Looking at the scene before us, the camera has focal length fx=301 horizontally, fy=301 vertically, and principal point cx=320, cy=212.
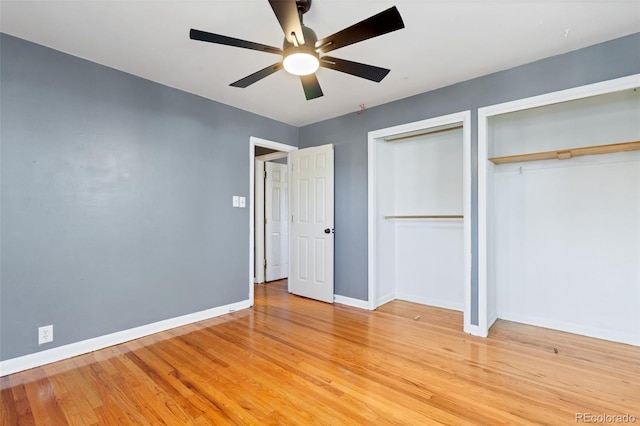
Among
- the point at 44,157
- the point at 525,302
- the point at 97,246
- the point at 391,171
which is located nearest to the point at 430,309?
the point at 525,302

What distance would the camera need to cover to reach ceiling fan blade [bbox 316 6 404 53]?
60.6 inches

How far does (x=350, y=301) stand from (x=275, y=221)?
2.17 metres

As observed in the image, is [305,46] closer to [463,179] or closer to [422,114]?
[422,114]

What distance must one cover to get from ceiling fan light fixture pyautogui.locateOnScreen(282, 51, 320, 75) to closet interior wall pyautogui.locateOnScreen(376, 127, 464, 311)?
2.08 m

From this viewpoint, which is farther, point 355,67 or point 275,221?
point 275,221

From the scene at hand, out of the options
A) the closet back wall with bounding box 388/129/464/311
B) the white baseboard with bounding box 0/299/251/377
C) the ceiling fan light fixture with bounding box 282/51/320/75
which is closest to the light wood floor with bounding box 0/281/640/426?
the white baseboard with bounding box 0/299/251/377

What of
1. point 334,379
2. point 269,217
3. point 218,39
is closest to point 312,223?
point 269,217

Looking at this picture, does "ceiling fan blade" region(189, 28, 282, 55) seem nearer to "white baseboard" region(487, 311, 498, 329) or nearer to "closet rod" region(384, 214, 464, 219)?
"closet rod" region(384, 214, 464, 219)

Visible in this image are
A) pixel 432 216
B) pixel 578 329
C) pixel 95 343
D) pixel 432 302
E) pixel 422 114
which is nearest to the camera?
pixel 95 343

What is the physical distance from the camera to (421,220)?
13.1 ft

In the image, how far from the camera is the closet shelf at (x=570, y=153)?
8.29 feet

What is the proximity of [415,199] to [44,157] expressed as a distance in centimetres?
388

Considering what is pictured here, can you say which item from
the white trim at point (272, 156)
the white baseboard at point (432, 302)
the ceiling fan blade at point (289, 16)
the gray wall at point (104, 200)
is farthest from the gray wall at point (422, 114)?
the ceiling fan blade at point (289, 16)

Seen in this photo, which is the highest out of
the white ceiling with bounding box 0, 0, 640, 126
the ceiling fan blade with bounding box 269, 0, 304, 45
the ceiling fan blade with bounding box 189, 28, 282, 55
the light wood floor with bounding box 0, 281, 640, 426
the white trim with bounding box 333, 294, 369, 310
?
the white ceiling with bounding box 0, 0, 640, 126
